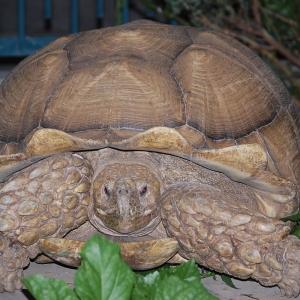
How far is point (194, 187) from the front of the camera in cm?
278

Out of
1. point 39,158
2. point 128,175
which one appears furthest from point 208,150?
point 39,158

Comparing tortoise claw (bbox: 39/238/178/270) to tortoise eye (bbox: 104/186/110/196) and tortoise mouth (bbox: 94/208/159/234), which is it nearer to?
tortoise mouth (bbox: 94/208/159/234)

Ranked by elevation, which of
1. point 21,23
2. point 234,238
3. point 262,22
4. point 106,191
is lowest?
point 21,23

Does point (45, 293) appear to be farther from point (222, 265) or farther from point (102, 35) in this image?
point (102, 35)

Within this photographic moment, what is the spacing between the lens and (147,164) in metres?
2.79

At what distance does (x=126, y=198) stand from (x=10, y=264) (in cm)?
60

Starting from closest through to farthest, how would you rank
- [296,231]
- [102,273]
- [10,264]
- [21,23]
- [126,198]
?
[102,273] < [126,198] < [10,264] < [296,231] < [21,23]

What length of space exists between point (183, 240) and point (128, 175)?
14.9 inches

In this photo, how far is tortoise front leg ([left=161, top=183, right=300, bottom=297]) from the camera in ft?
8.67

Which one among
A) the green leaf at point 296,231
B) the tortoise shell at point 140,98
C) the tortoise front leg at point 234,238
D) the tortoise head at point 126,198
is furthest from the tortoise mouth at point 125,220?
the green leaf at point 296,231

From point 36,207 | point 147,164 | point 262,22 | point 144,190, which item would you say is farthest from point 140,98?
point 262,22

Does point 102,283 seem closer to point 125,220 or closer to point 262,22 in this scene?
point 125,220

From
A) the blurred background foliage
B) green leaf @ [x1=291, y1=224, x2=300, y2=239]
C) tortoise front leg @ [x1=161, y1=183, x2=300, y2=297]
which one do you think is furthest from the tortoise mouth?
the blurred background foliage

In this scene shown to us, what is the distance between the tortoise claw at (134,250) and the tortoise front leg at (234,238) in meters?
0.08
